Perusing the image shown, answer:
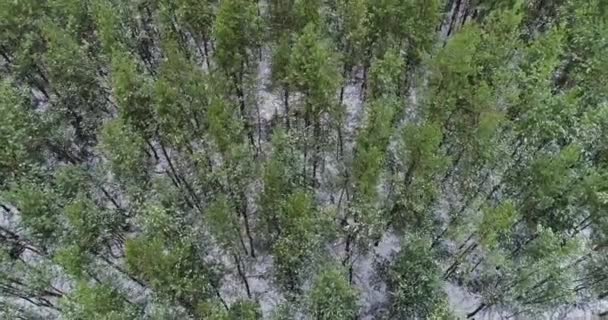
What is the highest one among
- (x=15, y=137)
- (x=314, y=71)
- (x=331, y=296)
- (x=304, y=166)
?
(x=314, y=71)

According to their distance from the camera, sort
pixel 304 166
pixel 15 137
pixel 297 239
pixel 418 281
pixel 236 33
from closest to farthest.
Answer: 1. pixel 418 281
2. pixel 297 239
3. pixel 15 137
4. pixel 236 33
5. pixel 304 166

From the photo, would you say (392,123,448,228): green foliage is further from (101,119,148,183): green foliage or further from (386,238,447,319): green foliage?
(101,119,148,183): green foliage

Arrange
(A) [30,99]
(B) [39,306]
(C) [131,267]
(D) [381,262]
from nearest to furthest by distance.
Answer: (C) [131,267], (B) [39,306], (D) [381,262], (A) [30,99]

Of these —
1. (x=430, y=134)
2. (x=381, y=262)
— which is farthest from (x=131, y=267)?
(x=430, y=134)

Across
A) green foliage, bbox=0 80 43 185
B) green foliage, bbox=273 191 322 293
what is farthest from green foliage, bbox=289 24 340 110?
green foliage, bbox=0 80 43 185

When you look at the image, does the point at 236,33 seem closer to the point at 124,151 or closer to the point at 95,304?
the point at 124,151

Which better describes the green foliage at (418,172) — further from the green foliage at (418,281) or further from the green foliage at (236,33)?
the green foliage at (236,33)

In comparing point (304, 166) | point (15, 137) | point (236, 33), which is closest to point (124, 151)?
point (15, 137)

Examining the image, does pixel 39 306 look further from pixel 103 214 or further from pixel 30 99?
pixel 30 99

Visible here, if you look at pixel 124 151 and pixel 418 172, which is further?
pixel 418 172
